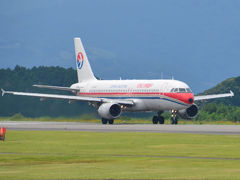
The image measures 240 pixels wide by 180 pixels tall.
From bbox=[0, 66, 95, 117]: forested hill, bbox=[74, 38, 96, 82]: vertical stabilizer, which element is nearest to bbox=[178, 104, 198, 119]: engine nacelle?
bbox=[0, 66, 95, 117]: forested hill

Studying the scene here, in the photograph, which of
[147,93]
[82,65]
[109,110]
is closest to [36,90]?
[82,65]

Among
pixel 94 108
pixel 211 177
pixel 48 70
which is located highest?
pixel 48 70

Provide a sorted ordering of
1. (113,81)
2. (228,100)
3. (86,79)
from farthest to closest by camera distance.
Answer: (228,100)
(86,79)
(113,81)

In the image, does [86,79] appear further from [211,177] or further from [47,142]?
[211,177]

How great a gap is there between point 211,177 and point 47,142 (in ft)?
63.3

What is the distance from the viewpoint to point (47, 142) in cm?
4050

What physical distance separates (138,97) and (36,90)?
21.6 meters

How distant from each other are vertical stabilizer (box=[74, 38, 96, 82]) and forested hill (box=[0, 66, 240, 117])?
4.56 m

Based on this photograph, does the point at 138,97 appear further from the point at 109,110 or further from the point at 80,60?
the point at 80,60

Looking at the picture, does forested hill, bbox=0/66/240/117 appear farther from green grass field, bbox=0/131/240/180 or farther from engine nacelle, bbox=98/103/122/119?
green grass field, bbox=0/131/240/180

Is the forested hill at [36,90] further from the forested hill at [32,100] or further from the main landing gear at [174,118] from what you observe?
→ the main landing gear at [174,118]

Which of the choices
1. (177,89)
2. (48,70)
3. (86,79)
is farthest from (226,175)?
(48,70)

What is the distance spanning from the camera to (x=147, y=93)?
242 ft

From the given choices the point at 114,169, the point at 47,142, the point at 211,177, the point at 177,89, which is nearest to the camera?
the point at 211,177
